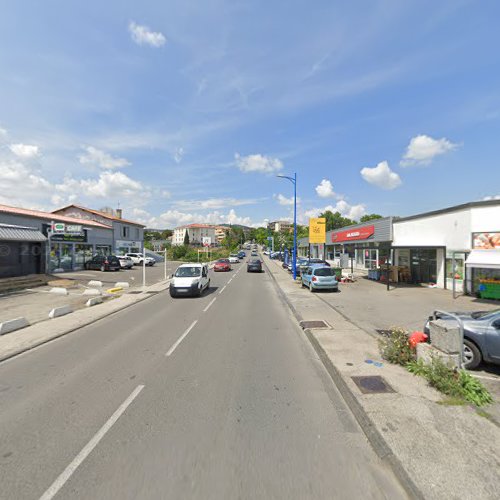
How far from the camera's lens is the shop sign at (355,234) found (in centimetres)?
2585

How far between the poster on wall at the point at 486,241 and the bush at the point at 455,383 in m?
13.6

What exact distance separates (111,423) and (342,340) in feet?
19.3

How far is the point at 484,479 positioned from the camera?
2.98 m

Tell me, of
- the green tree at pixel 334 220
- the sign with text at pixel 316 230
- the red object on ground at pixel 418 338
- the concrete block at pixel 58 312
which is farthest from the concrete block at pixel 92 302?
the green tree at pixel 334 220

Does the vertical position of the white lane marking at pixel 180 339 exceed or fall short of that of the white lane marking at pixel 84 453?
it falls short

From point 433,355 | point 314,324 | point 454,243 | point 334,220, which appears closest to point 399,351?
point 433,355

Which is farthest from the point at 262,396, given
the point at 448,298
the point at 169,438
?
the point at 448,298

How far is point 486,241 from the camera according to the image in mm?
15281

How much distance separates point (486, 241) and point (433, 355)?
13759mm

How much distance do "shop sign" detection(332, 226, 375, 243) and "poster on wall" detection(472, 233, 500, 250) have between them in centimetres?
972

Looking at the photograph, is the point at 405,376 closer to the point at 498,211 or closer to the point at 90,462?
the point at 90,462

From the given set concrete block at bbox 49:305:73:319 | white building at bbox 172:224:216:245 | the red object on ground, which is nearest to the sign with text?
the red object on ground

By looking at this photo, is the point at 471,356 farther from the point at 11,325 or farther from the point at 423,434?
the point at 11,325

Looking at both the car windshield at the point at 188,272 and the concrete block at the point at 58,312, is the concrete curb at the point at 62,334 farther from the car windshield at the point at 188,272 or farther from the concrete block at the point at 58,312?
the car windshield at the point at 188,272
